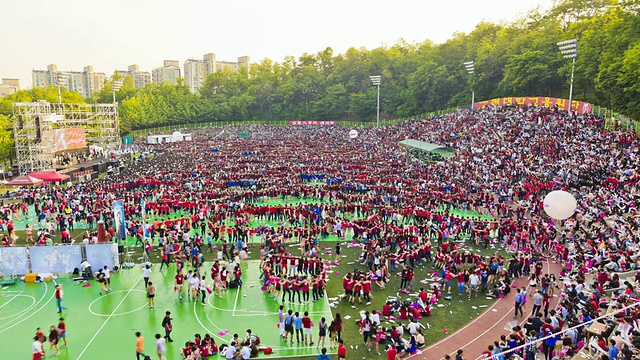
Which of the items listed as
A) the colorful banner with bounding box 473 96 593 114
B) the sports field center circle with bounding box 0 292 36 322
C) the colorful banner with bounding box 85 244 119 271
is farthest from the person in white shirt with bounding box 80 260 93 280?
the colorful banner with bounding box 473 96 593 114

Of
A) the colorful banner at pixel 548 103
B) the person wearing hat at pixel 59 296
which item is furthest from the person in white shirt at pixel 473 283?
the colorful banner at pixel 548 103

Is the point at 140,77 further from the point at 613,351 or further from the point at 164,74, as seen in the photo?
the point at 613,351

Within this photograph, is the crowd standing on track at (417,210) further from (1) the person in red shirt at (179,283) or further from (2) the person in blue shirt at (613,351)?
(2) the person in blue shirt at (613,351)

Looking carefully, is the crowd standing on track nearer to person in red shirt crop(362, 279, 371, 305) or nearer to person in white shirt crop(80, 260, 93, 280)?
person in red shirt crop(362, 279, 371, 305)

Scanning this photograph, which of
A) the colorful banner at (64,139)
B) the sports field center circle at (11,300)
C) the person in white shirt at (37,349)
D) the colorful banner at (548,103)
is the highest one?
the colorful banner at (548,103)

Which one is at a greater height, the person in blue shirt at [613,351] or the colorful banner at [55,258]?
the person in blue shirt at [613,351]

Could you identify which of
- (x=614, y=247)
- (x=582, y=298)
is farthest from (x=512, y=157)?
(x=582, y=298)
